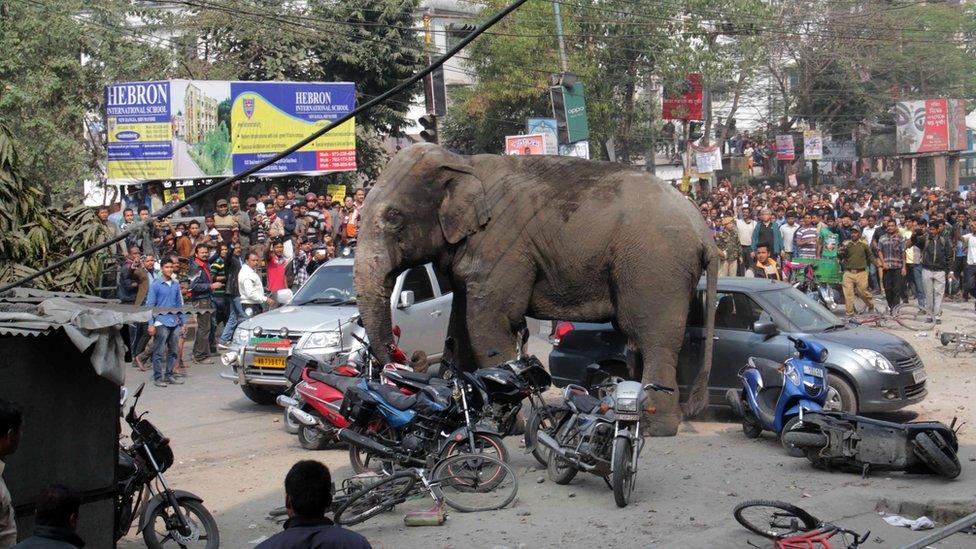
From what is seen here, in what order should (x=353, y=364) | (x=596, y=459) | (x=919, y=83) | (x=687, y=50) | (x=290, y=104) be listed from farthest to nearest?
(x=919, y=83) → (x=687, y=50) → (x=290, y=104) → (x=353, y=364) → (x=596, y=459)

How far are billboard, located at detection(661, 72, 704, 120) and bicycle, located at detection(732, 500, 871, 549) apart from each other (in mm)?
32774

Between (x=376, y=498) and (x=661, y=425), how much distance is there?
12.3 feet

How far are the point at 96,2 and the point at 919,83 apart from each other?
3953 cm

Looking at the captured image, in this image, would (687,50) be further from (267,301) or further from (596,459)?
(596,459)

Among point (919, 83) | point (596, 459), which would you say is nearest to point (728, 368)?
point (596, 459)

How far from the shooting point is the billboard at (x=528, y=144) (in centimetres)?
2611

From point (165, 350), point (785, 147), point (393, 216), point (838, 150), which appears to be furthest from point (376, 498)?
point (838, 150)

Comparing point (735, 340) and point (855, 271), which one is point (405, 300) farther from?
point (855, 271)

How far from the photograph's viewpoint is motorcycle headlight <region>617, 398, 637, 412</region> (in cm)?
870

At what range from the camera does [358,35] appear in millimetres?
33438

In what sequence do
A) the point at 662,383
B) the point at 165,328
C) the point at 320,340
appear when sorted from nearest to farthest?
the point at 662,383
the point at 320,340
the point at 165,328

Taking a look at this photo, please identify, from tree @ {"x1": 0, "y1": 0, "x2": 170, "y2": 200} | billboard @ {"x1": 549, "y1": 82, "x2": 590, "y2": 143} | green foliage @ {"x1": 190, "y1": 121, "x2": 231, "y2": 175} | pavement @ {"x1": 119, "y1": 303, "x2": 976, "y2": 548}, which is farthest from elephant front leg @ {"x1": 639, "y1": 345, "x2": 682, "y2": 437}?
green foliage @ {"x1": 190, "y1": 121, "x2": 231, "y2": 175}

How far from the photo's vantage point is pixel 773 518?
7.64 meters

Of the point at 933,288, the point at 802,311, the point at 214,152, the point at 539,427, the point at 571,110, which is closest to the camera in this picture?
the point at 539,427
